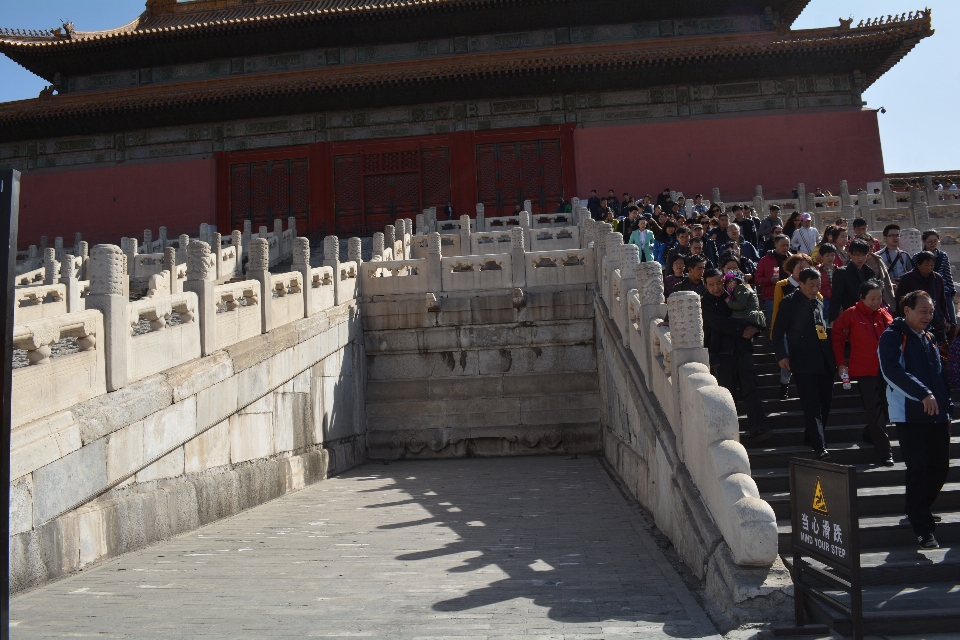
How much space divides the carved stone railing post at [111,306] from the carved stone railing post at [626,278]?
14.6 ft

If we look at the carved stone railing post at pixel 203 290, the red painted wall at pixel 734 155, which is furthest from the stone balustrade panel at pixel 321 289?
the red painted wall at pixel 734 155

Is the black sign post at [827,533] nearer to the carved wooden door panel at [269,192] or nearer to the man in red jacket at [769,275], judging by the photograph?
the man in red jacket at [769,275]

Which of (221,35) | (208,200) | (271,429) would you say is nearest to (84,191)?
(208,200)

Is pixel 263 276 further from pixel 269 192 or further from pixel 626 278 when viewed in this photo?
pixel 269 192

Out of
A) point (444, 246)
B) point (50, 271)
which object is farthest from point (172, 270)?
point (444, 246)

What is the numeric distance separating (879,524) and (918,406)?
2.66ft

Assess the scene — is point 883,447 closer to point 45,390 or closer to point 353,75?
point 45,390

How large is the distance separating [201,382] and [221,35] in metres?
18.9

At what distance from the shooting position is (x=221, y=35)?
23047 millimetres

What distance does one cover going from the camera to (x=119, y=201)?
73.0 feet

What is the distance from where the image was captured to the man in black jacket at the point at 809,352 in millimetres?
5891

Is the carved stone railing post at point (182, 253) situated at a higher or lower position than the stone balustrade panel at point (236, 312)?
higher

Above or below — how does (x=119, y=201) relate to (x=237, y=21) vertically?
below

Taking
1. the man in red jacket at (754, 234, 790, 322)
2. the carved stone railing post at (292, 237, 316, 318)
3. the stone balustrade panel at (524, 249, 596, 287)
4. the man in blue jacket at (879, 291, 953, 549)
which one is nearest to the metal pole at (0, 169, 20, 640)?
the man in blue jacket at (879, 291, 953, 549)
